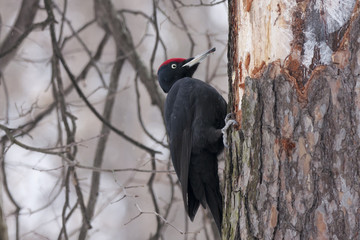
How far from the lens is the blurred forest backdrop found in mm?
3643

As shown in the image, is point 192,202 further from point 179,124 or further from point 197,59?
point 197,59

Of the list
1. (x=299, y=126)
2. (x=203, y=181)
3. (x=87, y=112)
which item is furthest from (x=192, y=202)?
(x=87, y=112)

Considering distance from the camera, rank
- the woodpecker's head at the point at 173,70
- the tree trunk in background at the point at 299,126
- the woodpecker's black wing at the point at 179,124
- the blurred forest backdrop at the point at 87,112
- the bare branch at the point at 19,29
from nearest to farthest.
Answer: the tree trunk in background at the point at 299,126
the woodpecker's black wing at the point at 179,124
the blurred forest backdrop at the point at 87,112
the bare branch at the point at 19,29
the woodpecker's head at the point at 173,70

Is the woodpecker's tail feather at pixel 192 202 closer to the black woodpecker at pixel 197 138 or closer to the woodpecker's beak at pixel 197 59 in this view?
the black woodpecker at pixel 197 138

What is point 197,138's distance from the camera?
344cm

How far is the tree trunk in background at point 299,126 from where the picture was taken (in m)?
1.95

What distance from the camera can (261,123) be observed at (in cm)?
223

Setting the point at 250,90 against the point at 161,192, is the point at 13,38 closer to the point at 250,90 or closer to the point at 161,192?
the point at 250,90

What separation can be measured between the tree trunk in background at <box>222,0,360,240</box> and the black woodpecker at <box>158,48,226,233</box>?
3.30 ft

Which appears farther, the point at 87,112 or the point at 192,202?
the point at 87,112

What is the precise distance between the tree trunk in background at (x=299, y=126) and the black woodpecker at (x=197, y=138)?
1.01 meters

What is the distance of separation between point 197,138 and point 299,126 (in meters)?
1.41

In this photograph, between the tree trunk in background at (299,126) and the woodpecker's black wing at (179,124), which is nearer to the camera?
the tree trunk in background at (299,126)

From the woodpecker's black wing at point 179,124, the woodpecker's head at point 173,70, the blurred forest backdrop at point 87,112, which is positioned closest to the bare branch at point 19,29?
the blurred forest backdrop at point 87,112
